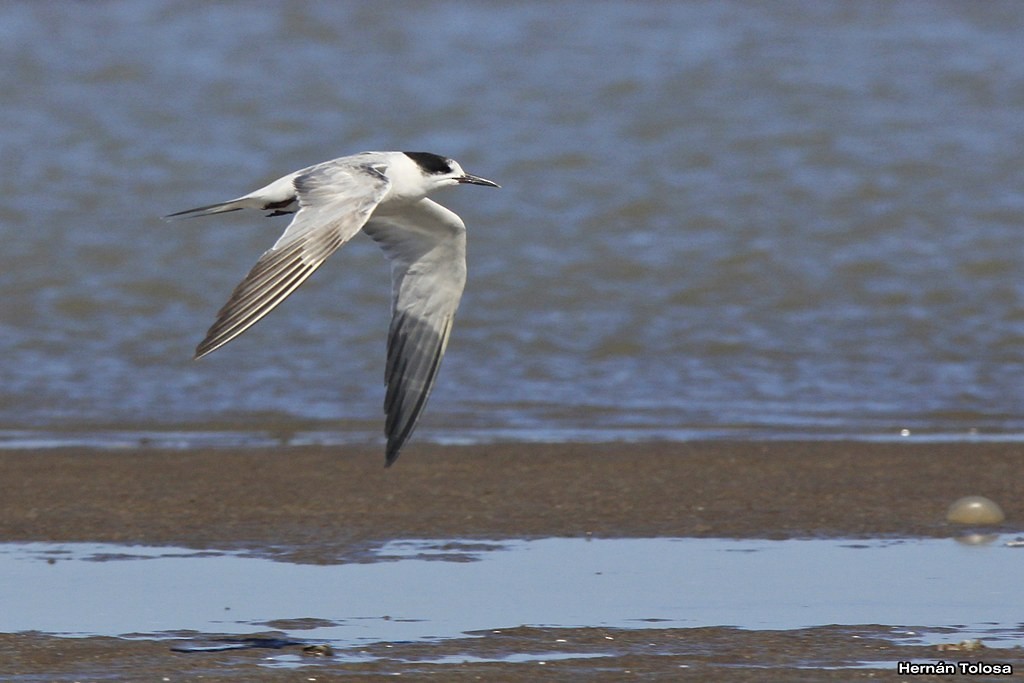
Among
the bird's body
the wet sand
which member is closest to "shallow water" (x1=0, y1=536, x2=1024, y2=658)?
the wet sand

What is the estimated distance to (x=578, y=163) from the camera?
56.7 ft

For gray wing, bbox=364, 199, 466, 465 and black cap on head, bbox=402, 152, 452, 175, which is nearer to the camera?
black cap on head, bbox=402, 152, 452, 175

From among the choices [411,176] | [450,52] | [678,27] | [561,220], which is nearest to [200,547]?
[411,176]

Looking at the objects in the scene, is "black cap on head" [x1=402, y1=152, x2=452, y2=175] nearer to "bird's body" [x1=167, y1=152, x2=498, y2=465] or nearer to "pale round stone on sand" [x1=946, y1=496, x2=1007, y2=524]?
"bird's body" [x1=167, y1=152, x2=498, y2=465]

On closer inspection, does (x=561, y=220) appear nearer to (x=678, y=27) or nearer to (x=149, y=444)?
(x=149, y=444)

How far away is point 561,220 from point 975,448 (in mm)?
6451

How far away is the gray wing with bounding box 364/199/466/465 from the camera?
8039 millimetres

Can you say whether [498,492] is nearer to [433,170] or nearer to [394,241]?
[394,241]

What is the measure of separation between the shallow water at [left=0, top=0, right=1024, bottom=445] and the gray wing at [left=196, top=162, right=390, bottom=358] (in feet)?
9.24

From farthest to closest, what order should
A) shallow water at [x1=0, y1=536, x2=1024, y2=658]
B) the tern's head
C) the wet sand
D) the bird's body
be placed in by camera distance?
the tern's head < the bird's body < shallow water at [x1=0, y1=536, x2=1024, y2=658] < the wet sand

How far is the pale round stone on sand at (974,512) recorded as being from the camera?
7891mm

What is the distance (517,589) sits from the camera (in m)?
6.91

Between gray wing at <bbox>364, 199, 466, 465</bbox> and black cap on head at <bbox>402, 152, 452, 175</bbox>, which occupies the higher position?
black cap on head at <bbox>402, 152, 452, 175</bbox>

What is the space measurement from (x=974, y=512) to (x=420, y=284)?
8.10ft
